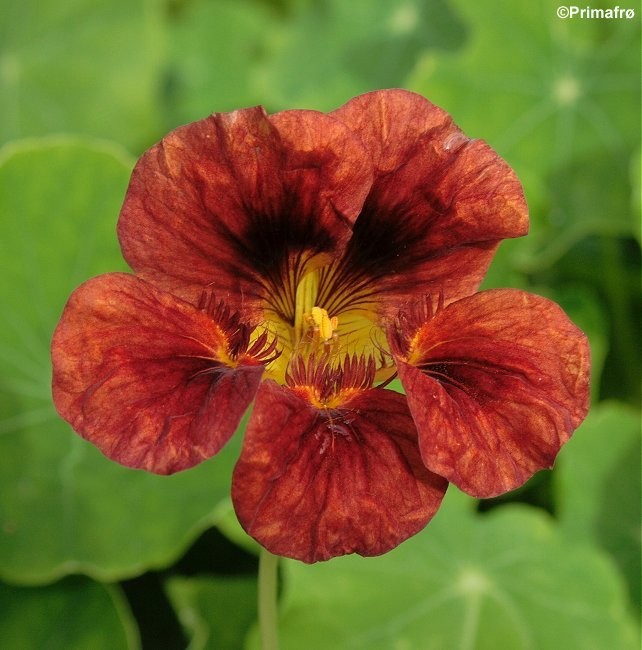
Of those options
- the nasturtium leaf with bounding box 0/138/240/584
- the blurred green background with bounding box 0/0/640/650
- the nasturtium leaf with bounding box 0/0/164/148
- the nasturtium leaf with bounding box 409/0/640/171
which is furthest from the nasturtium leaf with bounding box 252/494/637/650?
the nasturtium leaf with bounding box 0/0/164/148

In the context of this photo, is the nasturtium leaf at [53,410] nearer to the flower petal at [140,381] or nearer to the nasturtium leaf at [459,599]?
the nasturtium leaf at [459,599]

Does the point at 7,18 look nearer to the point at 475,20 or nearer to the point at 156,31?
the point at 156,31

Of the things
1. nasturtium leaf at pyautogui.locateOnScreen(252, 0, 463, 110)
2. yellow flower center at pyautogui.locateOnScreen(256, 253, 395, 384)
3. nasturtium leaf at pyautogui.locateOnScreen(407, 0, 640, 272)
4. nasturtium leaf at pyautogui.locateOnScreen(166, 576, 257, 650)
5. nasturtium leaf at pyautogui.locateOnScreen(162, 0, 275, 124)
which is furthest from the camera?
nasturtium leaf at pyautogui.locateOnScreen(162, 0, 275, 124)

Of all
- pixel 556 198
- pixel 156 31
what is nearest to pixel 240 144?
pixel 556 198

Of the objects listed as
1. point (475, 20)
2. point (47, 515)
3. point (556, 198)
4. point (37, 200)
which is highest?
point (475, 20)

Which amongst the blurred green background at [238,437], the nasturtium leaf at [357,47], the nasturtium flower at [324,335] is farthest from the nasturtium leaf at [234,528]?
the nasturtium leaf at [357,47]

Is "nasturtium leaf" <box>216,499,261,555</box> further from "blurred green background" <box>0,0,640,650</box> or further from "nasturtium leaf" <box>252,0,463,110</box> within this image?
"nasturtium leaf" <box>252,0,463,110</box>

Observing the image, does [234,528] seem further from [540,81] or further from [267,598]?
[540,81]
